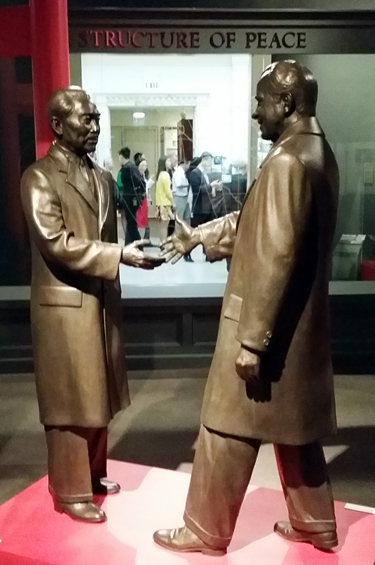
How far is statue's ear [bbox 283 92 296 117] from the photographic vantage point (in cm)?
213

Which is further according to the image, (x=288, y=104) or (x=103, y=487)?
(x=103, y=487)

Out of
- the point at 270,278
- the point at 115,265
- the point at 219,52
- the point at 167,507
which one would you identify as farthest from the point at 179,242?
the point at 219,52

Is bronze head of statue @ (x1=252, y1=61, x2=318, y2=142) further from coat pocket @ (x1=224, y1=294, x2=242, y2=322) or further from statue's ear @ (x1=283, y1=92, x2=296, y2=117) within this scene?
coat pocket @ (x1=224, y1=294, x2=242, y2=322)

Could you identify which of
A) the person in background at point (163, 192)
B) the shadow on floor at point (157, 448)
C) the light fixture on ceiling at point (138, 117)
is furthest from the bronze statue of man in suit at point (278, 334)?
the light fixture on ceiling at point (138, 117)

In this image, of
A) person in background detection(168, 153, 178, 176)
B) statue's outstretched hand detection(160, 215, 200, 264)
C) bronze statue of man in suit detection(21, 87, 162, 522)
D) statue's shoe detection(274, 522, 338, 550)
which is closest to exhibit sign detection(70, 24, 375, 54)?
person in background detection(168, 153, 178, 176)

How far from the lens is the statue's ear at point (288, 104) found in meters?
2.13

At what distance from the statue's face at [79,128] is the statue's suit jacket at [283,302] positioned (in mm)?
728

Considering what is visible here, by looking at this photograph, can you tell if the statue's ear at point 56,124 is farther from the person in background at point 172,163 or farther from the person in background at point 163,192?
the person in background at point 172,163

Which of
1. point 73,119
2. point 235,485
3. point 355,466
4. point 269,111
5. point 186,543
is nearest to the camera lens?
point 269,111

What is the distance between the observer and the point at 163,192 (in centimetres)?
571

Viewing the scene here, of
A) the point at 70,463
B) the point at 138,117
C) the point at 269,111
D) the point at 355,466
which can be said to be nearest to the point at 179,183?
the point at 138,117

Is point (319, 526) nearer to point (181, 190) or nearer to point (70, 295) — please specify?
point (70, 295)

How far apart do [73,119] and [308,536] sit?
1793 mm

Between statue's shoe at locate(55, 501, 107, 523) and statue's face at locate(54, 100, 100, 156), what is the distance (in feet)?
4.61
